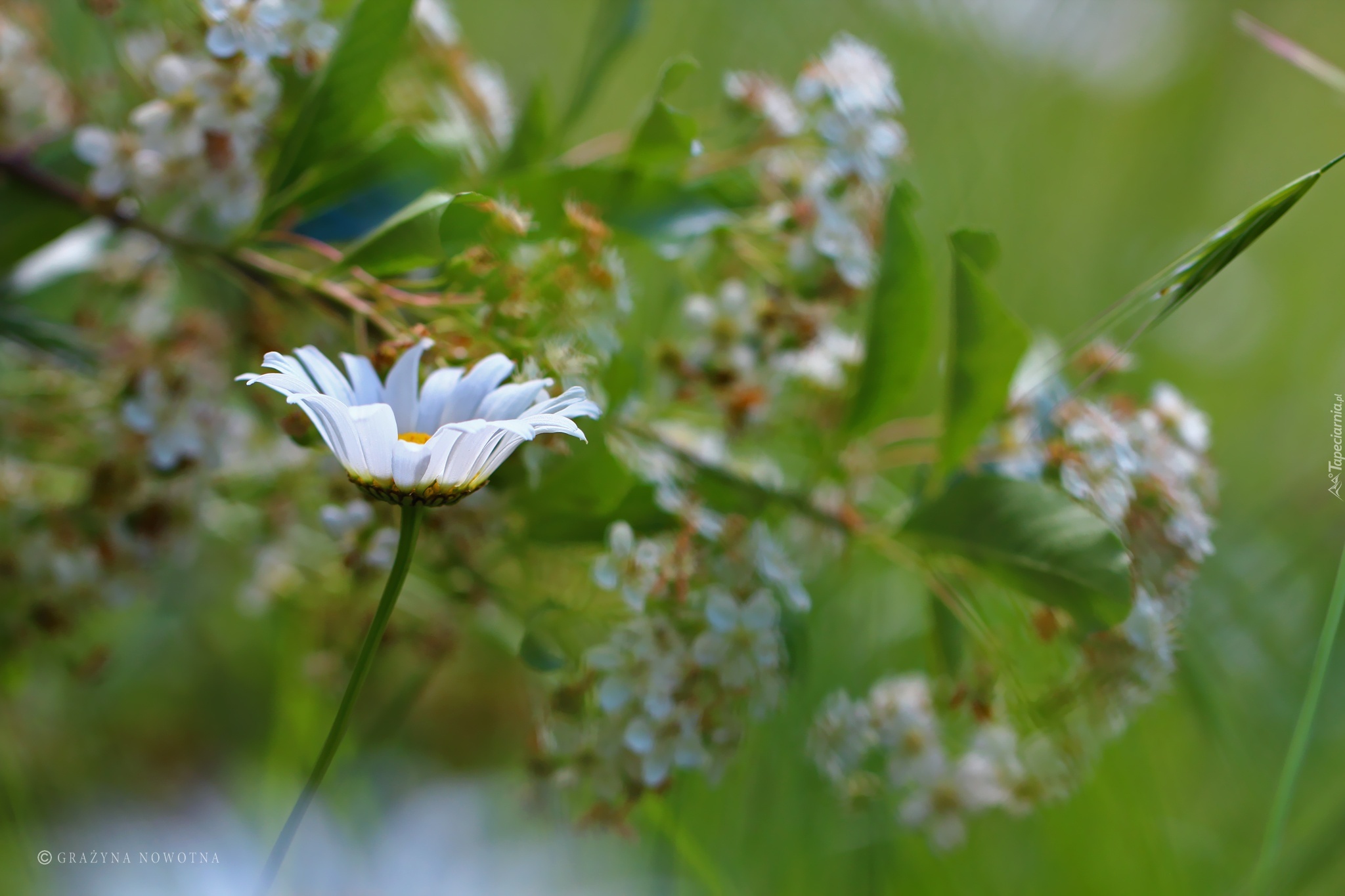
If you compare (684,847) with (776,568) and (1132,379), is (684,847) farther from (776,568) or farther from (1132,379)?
(1132,379)

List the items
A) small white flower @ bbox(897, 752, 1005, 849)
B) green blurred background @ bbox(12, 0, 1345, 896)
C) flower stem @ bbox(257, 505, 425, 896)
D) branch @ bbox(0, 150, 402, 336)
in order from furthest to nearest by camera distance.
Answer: green blurred background @ bbox(12, 0, 1345, 896) → small white flower @ bbox(897, 752, 1005, 849) → branch @ bbox(0, 150, 402, 336) → flower stem @ bbox(257, 505, 425, 896)

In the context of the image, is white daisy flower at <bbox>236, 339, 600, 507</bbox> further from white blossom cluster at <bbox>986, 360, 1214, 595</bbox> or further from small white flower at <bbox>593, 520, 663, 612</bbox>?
white blossom cluster at <bbox>986, 360, 1214, 595</bbox>

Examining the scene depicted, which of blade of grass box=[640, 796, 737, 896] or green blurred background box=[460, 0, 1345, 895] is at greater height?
green blurred background box=[460, 0, 1345, 895]

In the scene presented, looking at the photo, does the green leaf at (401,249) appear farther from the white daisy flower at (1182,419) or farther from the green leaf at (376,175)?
the white daisy flower at (1182,419)

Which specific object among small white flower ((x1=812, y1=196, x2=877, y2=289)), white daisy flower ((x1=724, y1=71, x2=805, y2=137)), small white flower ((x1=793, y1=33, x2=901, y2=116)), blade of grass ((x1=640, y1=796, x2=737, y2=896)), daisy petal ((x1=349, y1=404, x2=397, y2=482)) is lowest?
blade of grass ((x1=640, y1=796, x2=737, y2=896))

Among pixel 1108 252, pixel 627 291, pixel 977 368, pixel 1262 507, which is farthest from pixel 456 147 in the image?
pixel 1108 252

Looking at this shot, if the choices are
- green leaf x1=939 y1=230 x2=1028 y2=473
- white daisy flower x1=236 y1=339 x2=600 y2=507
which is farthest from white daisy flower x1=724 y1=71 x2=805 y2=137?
white daisy flower x1=236 y1=339 x2=600 y2=507

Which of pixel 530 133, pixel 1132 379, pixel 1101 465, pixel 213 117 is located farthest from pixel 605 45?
pixel 1132 379
